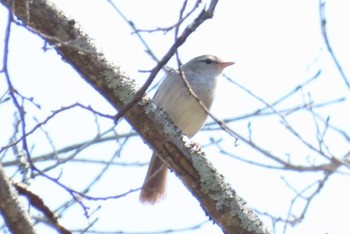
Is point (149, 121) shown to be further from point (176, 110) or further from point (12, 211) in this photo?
point (176, 110)

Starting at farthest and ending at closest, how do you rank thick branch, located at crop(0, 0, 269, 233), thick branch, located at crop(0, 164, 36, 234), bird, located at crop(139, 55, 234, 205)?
bird, located at crop(139, 55, 234, 205) → thick branch, located at crop(0, 0, 269, 233) → thick branch, located at crop(0, 164, 36, 234)

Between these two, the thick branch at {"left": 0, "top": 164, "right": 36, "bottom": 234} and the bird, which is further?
the bird

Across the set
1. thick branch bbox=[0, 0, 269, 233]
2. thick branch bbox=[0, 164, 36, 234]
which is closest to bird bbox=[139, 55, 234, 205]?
thick branch bbox=[0, 0, 269, 233]

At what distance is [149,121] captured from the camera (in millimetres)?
2830

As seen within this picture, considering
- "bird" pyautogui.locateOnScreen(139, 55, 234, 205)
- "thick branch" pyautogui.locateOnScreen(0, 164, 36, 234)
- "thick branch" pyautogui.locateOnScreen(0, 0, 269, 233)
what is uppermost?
"bird" pyautogui.locateOnScreen(139, 55, 234, 205)

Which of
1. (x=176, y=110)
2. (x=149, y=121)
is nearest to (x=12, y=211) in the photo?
(x=149, y=121)

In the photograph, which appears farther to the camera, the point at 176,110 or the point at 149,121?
the point at 176,110

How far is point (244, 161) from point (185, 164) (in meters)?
1.26

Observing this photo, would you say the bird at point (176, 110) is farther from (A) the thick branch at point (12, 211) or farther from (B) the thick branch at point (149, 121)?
(A) the thick branch at point (12, 211)

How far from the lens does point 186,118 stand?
5.09 metres

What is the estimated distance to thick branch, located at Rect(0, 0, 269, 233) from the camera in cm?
276

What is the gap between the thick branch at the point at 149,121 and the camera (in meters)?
2.76

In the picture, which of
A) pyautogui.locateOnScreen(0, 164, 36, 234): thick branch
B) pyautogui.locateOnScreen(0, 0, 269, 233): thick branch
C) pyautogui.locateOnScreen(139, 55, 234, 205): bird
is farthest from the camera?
pyautogui.locateOnScreen(139, 55, 234, 205): bird

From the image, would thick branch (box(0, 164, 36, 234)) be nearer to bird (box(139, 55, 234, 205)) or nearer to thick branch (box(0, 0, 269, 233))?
thick branch (box(0, 0, 269, 233))
